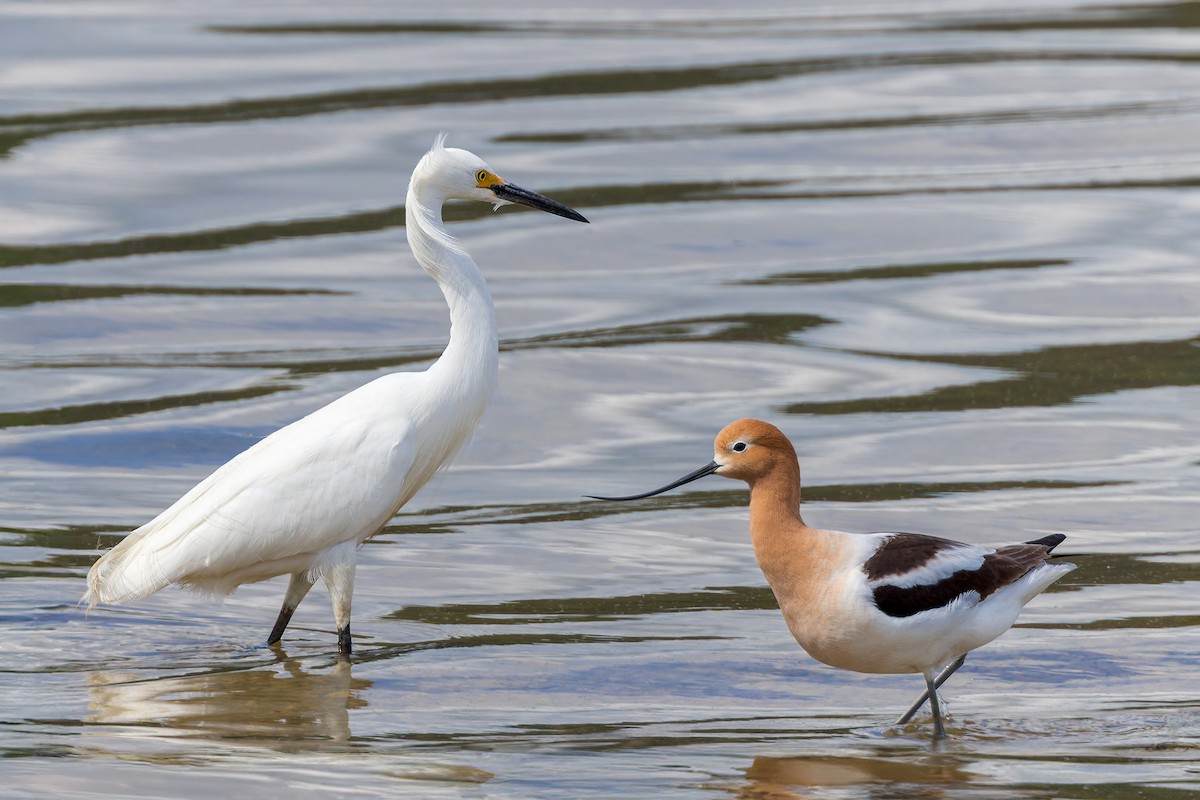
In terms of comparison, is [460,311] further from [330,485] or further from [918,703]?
[918,703]

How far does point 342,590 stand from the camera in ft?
29.0

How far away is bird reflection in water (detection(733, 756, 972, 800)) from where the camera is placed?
6.85 m

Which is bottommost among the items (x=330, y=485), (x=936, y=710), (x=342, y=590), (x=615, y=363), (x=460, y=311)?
(x=936, y=710)

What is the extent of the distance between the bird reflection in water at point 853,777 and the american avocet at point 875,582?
16.7 inches

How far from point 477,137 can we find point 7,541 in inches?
417

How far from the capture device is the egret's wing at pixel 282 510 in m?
8.88

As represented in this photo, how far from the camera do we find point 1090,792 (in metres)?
6.68

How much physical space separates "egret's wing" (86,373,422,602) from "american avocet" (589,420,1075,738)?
5.87 ft

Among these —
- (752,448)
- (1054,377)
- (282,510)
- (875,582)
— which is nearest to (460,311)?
(282,510)

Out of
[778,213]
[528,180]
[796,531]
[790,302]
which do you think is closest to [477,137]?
[528,180]

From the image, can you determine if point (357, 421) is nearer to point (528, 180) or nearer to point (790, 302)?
point (790, 302)

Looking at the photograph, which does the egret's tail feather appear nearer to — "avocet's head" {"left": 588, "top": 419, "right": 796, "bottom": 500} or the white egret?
the white egret

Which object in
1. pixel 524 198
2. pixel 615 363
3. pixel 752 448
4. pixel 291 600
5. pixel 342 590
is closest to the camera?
pixel 752 448

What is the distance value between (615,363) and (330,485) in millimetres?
5328
